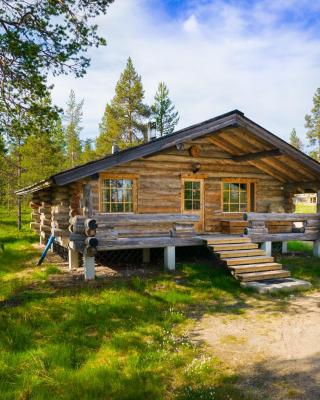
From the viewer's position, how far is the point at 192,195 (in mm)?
14000

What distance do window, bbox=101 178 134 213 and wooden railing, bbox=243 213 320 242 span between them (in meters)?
4.26

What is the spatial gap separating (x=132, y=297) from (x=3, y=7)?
26.0 feet

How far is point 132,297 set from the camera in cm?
805

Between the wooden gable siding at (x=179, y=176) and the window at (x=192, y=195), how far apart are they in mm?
293

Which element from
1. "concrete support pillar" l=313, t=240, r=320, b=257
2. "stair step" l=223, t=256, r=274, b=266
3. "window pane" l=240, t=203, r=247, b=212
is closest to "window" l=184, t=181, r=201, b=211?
"window pane" l=240, t=203, r=247, b=212

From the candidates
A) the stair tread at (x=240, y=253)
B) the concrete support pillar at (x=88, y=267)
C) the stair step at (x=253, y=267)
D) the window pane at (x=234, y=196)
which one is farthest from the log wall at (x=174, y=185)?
the stair step at (x=253, y=267)

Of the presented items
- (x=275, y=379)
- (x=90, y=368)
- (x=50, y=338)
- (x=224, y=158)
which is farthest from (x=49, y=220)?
(x=275, y=379)

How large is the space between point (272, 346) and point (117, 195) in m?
8.31

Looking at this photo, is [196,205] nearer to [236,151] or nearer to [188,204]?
[188,204]

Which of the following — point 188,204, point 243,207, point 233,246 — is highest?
point 188,204

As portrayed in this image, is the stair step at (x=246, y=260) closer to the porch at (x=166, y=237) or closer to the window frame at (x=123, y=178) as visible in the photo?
the porch at (x=166, y=237)

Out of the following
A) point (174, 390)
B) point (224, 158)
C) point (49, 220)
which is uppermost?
point (224, 158)

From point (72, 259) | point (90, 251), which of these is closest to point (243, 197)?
point (72, 259)

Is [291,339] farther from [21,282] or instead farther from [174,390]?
[21,282]
